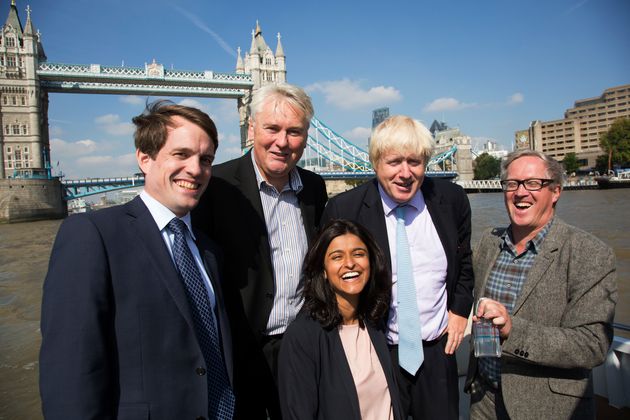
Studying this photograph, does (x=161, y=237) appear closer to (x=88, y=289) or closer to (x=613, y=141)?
(x=88, y=289)

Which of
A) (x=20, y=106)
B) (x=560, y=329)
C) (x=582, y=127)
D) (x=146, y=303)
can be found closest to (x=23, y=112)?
(x=20, y=106)

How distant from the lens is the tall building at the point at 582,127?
204 feet

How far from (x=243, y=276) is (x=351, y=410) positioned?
584 millimetres

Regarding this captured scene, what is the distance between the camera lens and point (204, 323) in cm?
113

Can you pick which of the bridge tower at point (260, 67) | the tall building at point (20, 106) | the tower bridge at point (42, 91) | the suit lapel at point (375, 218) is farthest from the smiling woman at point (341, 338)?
the bridge tower at point (260, 67)

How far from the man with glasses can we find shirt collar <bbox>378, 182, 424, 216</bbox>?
305 millimetres

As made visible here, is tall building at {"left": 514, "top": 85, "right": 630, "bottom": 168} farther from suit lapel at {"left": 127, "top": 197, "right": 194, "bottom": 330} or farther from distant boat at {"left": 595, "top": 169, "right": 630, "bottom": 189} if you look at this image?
suit lapel at {"left": 127, "top": 197, "right": 194, "bottom": 330}

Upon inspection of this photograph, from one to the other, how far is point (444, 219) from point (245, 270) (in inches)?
30.6

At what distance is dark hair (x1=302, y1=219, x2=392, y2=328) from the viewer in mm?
1373

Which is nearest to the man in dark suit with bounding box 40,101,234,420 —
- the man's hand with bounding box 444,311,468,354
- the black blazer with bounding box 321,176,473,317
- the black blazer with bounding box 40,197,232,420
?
the black blazer with bounding box 40,197,232,420

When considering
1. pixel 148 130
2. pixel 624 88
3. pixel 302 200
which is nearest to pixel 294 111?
pixel 302 200

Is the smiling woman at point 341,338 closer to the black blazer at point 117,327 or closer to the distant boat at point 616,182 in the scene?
the black blazer at point 117,327

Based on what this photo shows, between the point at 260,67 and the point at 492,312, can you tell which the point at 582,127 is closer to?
the point at 260,67

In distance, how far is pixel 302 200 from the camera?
1772 millimetres
